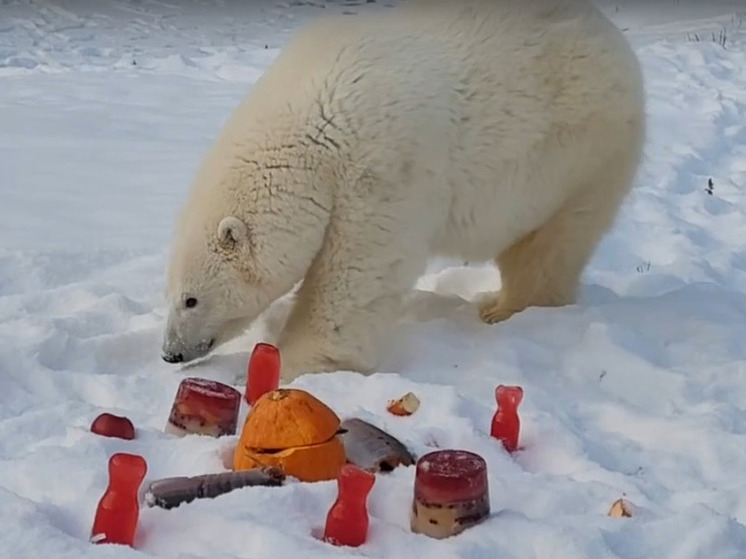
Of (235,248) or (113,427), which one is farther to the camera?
(235,248)

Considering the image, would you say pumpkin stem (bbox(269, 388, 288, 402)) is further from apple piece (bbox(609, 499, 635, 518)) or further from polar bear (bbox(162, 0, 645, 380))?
polar bear (bbox(162, 0, 645, 380))

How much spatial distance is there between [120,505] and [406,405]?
1.29 meters

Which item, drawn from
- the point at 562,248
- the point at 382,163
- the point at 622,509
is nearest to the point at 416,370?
the point at 382,163

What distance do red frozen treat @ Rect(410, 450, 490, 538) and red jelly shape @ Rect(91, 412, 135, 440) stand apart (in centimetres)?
90

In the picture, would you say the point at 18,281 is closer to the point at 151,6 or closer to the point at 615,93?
the point at 615,93

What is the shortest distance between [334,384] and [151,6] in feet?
49.1

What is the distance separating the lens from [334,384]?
393 cm

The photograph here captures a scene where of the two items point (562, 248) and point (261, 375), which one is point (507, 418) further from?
point (562, 248)

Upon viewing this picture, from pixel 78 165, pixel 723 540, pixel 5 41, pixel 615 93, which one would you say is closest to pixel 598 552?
pixel 723 540

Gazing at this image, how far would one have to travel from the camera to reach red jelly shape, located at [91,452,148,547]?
8.21 ft

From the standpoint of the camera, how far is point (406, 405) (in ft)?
11.9

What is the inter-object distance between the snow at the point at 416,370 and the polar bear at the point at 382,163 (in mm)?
263

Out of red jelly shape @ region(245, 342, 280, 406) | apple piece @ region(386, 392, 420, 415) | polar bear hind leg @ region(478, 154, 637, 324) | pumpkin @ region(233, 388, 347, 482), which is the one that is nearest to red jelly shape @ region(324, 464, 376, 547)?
pumpkin @ region(233, 388, 347, 482)

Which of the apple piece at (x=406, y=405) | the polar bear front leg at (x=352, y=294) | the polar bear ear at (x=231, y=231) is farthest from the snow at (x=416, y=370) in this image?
the polar bear ear at (x=231, y=231)
